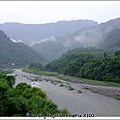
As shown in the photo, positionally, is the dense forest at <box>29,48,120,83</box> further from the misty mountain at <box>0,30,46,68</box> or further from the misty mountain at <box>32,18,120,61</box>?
the misty mountain at <box>32,18,120,61</box>

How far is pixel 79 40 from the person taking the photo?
167750 mm

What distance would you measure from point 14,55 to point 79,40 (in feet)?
227

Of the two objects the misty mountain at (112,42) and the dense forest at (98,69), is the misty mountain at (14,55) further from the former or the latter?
the dense forest at (98,69)

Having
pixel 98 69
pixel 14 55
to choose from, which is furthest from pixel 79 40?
pixel 98 69

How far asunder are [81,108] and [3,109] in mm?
11448

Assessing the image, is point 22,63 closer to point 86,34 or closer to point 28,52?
point 28,52

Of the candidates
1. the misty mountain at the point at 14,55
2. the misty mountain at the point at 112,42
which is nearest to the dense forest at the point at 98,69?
the misty mountain at the point at 112,42

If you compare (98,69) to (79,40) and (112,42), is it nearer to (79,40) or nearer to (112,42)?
(112,42)

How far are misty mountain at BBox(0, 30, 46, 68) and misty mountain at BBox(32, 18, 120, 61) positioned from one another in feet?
90.3

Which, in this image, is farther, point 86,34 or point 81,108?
point 86,34

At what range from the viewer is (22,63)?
10138 centimetres

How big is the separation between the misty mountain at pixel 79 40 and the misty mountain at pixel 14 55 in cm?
2753

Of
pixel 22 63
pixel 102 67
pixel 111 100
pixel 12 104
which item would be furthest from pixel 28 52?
pixel 12 104

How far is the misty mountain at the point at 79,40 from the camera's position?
151 meters
